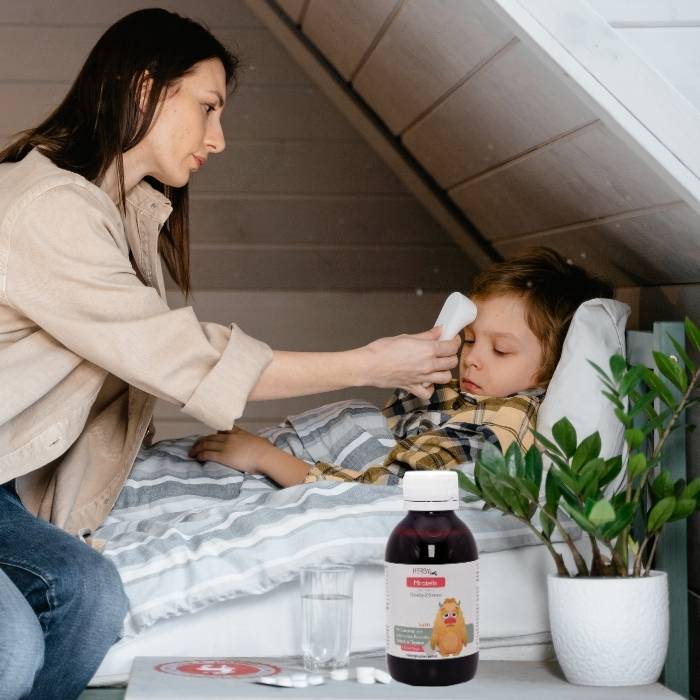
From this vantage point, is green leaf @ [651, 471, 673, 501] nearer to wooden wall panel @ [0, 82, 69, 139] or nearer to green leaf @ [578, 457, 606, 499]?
green leaf @ [578, 457, 606, 499]

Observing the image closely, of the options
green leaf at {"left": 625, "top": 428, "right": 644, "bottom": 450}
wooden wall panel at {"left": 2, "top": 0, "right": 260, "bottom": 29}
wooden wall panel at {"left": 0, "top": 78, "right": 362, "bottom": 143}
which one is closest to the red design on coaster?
green leaf at {"left": 625, "top": 428, "right": 644, "bottom": 450}

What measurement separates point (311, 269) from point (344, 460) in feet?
3.83

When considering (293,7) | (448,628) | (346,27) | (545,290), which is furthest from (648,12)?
(293,7)

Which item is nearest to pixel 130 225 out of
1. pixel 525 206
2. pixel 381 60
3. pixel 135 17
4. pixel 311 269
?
pixel 135 17

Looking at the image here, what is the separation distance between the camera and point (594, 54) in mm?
1240

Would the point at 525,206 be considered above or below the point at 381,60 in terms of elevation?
below

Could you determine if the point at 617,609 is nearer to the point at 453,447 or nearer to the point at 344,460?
the point at 453,447

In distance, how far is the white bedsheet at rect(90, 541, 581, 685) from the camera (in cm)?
134

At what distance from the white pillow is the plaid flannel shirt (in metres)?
0.05

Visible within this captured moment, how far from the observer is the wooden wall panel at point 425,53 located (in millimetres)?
1464

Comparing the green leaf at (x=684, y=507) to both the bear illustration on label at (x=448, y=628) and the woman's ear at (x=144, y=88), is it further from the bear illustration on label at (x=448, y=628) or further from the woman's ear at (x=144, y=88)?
the woman's ear at (x=144, y=88)

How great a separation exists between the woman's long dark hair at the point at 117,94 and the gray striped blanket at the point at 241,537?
491mm

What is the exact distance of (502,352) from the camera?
1767mm

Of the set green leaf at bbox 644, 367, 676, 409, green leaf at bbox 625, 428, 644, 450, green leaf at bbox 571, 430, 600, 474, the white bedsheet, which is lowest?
the white bedsheet
